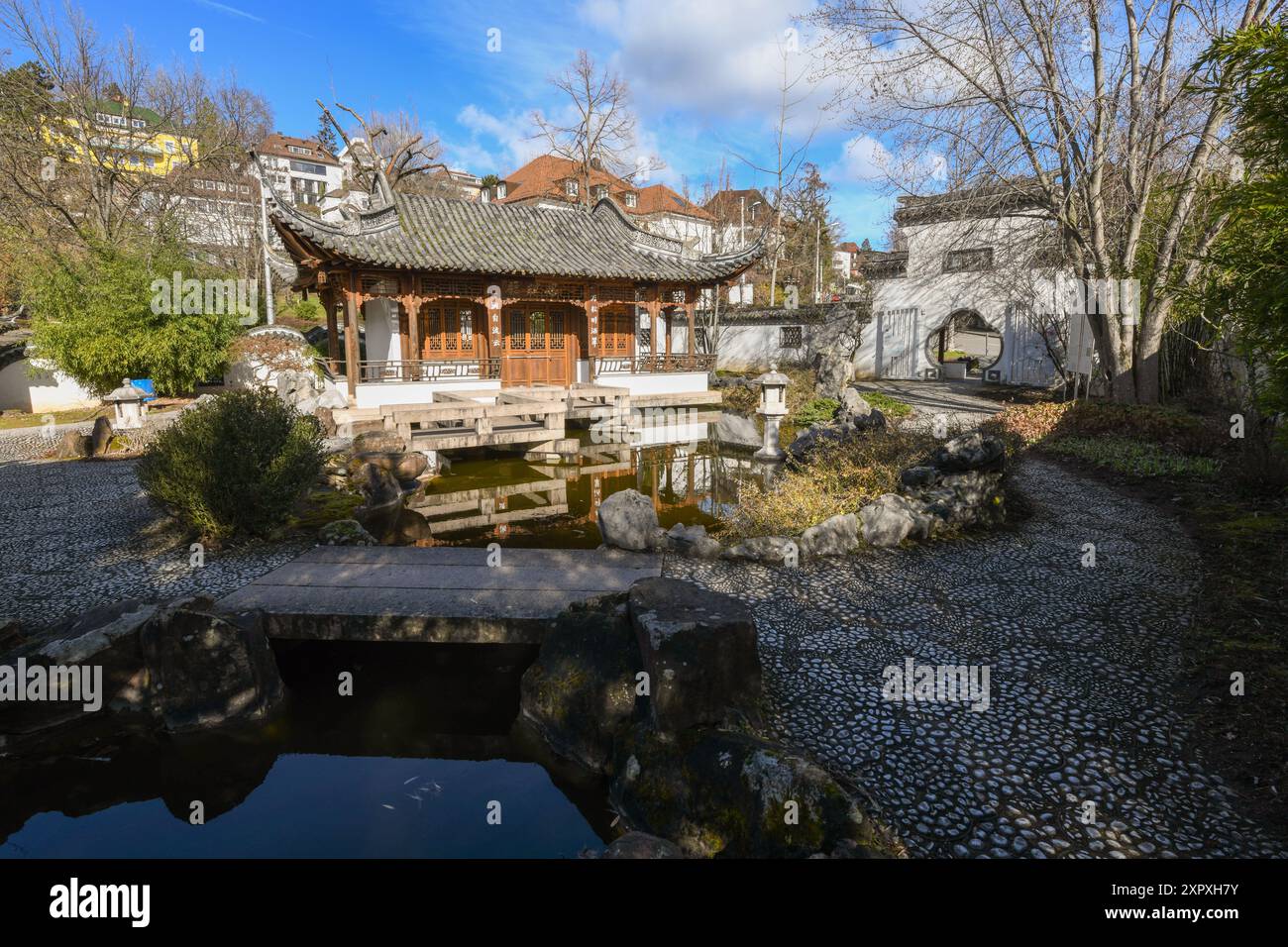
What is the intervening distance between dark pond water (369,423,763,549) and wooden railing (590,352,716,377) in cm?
404

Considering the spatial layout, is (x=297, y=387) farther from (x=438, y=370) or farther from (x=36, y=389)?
(x=36, y=389)

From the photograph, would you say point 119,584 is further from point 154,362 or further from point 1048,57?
point 1048,57

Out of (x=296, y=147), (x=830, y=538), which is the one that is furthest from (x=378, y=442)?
(x=296, y=147)

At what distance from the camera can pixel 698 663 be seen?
150 inches

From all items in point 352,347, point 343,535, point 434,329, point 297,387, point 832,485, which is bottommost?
point 343,535

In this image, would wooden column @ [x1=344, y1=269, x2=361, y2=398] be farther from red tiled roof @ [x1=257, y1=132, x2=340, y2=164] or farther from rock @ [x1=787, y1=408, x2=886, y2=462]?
red tiled roof @ [x1=257, y1=132, x2=340, y2=164]

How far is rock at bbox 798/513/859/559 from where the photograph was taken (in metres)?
6.98

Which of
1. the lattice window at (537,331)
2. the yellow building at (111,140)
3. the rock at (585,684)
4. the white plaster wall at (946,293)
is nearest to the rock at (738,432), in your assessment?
the lattice window at (537,331)

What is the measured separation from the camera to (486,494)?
39.2ft

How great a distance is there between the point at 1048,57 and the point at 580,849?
14965 mm

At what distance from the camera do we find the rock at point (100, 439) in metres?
12.6

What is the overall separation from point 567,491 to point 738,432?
21.2ft

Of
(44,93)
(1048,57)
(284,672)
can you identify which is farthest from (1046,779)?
(44,93)

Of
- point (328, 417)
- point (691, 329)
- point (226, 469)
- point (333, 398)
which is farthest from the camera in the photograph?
point (691, 329)
